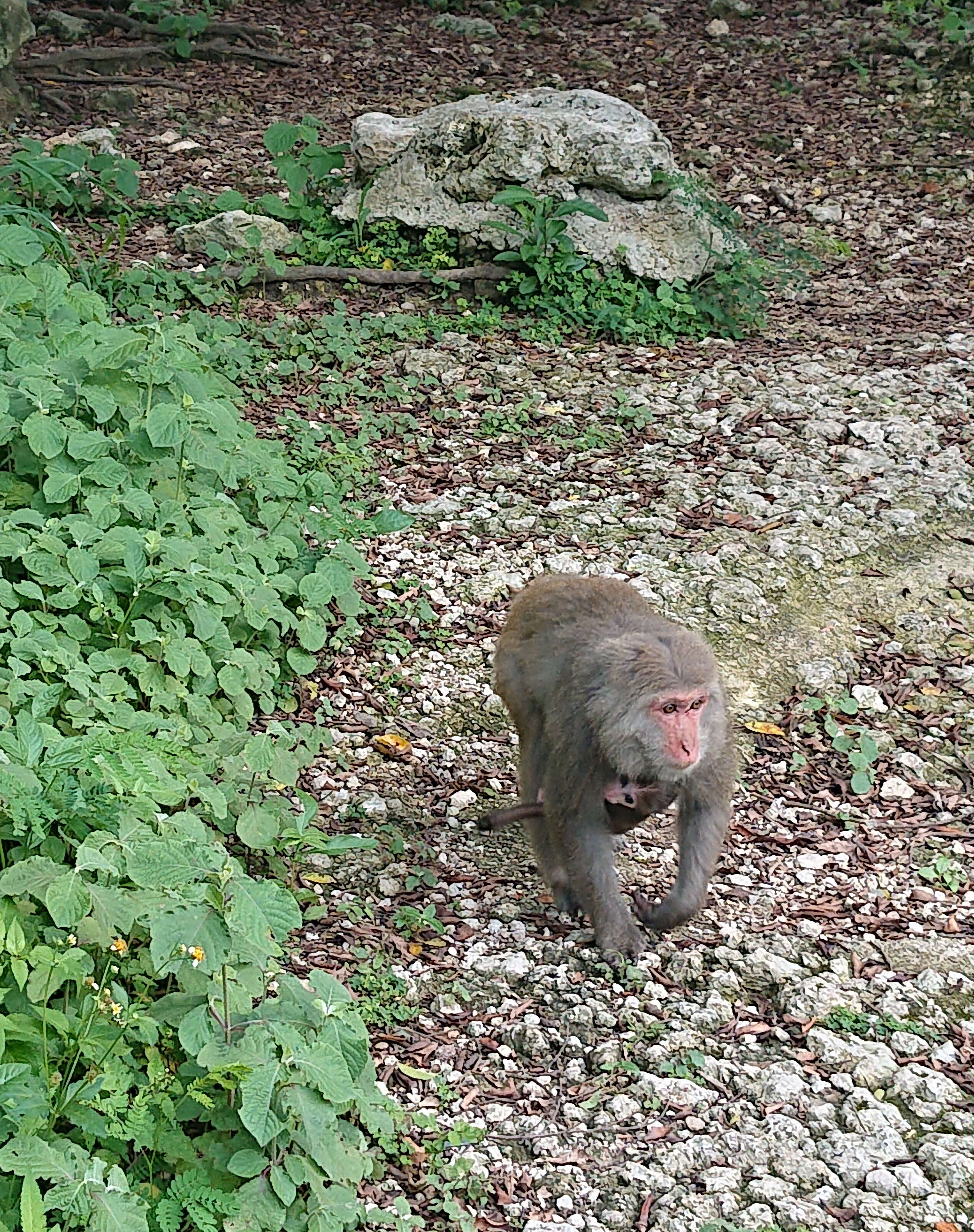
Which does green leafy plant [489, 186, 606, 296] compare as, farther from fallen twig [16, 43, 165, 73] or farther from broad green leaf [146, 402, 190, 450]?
fallen twig [16, 43, 165, 73]

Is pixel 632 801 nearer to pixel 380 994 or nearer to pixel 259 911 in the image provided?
pixel 380 994

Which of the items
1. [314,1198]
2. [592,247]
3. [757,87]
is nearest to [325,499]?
[592,247]

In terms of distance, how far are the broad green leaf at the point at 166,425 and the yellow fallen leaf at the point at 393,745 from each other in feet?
4.21

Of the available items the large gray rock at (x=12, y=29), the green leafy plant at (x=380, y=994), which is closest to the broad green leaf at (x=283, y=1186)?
the green leafy plant at (x=380, y=994)

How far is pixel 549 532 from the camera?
663 cm

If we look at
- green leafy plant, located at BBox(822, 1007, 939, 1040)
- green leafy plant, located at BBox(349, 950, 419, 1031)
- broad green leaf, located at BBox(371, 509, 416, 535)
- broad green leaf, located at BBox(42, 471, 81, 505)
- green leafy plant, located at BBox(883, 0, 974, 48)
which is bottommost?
green leafy plant, located at BBox(349, 950, 419, 1031)

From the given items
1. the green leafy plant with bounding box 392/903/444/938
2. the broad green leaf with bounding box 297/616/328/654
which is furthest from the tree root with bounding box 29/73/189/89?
the green leafy plant with bounding box 392/903/444/938

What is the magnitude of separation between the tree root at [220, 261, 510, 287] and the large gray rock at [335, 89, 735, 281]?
0.17 meters

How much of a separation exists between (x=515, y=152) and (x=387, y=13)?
214 inches

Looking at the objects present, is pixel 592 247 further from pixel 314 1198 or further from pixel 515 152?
pixel 314 1198

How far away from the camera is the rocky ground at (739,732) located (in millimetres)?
3770

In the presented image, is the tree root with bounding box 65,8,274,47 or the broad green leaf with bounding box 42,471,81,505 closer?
the broad green leaf with bounding box 42,471,81,505

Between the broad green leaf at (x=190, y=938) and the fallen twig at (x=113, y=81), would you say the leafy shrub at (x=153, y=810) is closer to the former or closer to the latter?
the broad green leaf at (x=190, y=938)

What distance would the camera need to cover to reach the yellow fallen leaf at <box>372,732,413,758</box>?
5.32 m
